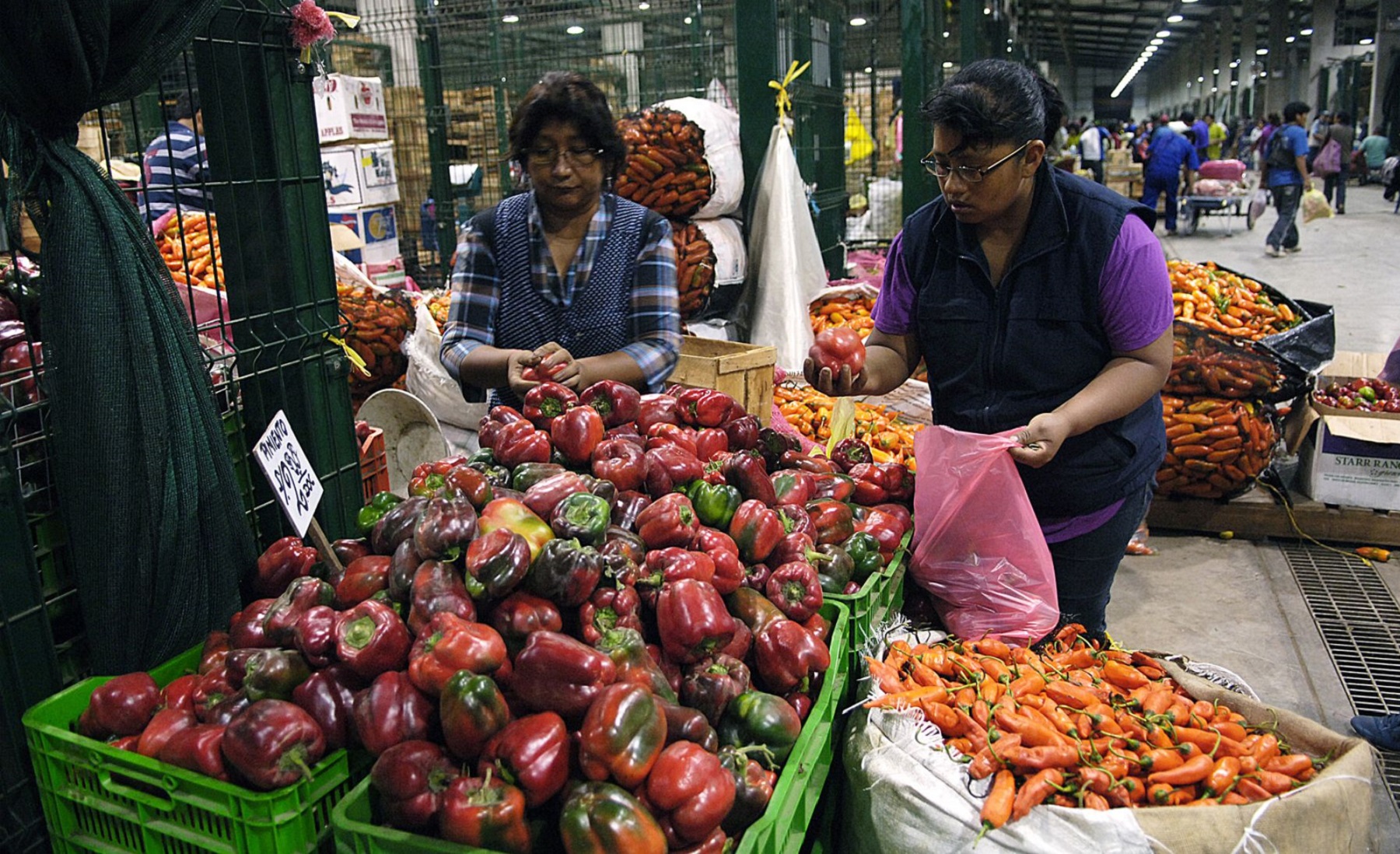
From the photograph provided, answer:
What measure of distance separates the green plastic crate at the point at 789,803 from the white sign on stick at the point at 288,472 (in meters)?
0.70

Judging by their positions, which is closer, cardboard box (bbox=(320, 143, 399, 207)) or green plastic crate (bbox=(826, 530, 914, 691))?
green plastic crate (bbox=(826, 530, 914, 691))

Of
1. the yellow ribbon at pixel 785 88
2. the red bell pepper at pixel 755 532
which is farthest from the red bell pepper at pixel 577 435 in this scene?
the yellow ribbon at pixel 785 88

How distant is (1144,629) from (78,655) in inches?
158

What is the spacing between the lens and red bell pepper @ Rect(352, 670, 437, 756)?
1.56 metres

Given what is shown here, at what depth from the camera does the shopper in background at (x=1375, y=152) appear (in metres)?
27.3

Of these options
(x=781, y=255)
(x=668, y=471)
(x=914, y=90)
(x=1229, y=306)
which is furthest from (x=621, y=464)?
(x=914, y=90)

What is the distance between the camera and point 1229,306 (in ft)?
20.5

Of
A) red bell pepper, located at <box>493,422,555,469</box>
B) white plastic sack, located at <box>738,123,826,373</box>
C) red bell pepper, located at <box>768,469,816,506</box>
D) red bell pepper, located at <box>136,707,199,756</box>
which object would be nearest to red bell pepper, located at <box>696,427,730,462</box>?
red bell pepper, located at <box>768,469,816,506</box>

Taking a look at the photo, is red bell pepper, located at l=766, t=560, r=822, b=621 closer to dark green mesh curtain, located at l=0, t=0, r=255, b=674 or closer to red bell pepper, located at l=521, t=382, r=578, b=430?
red bell pepper, located at l=521, t=382, r=578, b=430

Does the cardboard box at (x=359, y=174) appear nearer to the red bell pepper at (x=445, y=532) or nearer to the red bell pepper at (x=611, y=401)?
the red bell pepper at (x=611, y=401)

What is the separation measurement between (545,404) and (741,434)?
513mm

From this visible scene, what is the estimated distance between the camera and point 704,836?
1.50m

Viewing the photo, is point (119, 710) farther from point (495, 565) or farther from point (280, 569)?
point (495, 565)

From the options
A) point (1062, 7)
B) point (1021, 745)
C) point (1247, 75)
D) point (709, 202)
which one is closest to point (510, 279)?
point (1021, 745)
